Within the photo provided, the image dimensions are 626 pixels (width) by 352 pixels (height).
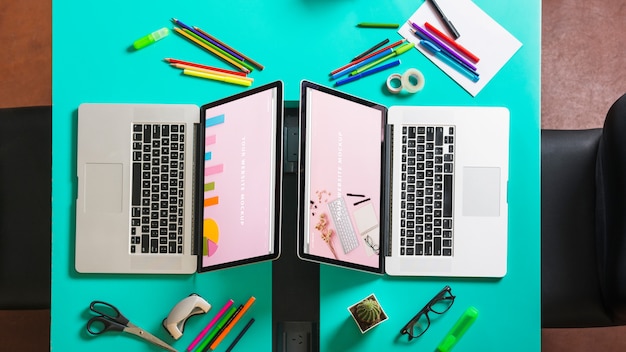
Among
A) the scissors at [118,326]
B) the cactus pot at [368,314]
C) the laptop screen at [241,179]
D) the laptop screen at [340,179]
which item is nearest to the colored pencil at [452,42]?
the laptop screen at [340,179]

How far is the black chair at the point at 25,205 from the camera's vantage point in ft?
4.68

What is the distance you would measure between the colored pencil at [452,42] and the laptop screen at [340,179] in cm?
24

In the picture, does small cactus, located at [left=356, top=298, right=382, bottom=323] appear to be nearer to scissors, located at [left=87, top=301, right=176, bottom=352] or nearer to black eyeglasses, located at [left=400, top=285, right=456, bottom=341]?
black eyeglasses, located at [left=400, top=285, right=456, bottom=341]

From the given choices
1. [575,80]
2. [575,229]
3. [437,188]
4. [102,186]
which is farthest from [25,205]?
[575,80]

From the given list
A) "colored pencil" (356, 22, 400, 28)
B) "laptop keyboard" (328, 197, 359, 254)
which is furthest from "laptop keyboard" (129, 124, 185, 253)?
"colored pencil" (356, 22, 400, 28)

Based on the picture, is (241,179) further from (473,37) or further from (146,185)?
(473,37)

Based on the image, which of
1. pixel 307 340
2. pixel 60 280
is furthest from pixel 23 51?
pixel 307 340

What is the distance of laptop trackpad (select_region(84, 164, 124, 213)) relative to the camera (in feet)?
4.23

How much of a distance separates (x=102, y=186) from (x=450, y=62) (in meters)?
0.89

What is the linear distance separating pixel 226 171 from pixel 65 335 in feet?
1.83

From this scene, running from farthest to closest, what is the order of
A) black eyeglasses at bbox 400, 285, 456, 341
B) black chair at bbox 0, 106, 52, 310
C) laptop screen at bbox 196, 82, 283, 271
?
black chair at bbox 0, 106, 52, 310 → black eyeglasses at bbox 400, 285, 456, 341 → laptop screen at bbox 196, 82, 283, 271

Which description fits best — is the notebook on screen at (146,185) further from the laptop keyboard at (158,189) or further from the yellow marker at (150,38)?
the yellow marker at (150,38)

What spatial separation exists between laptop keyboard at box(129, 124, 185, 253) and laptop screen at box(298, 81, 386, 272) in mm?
313

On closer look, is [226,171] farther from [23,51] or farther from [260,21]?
[23,51]
